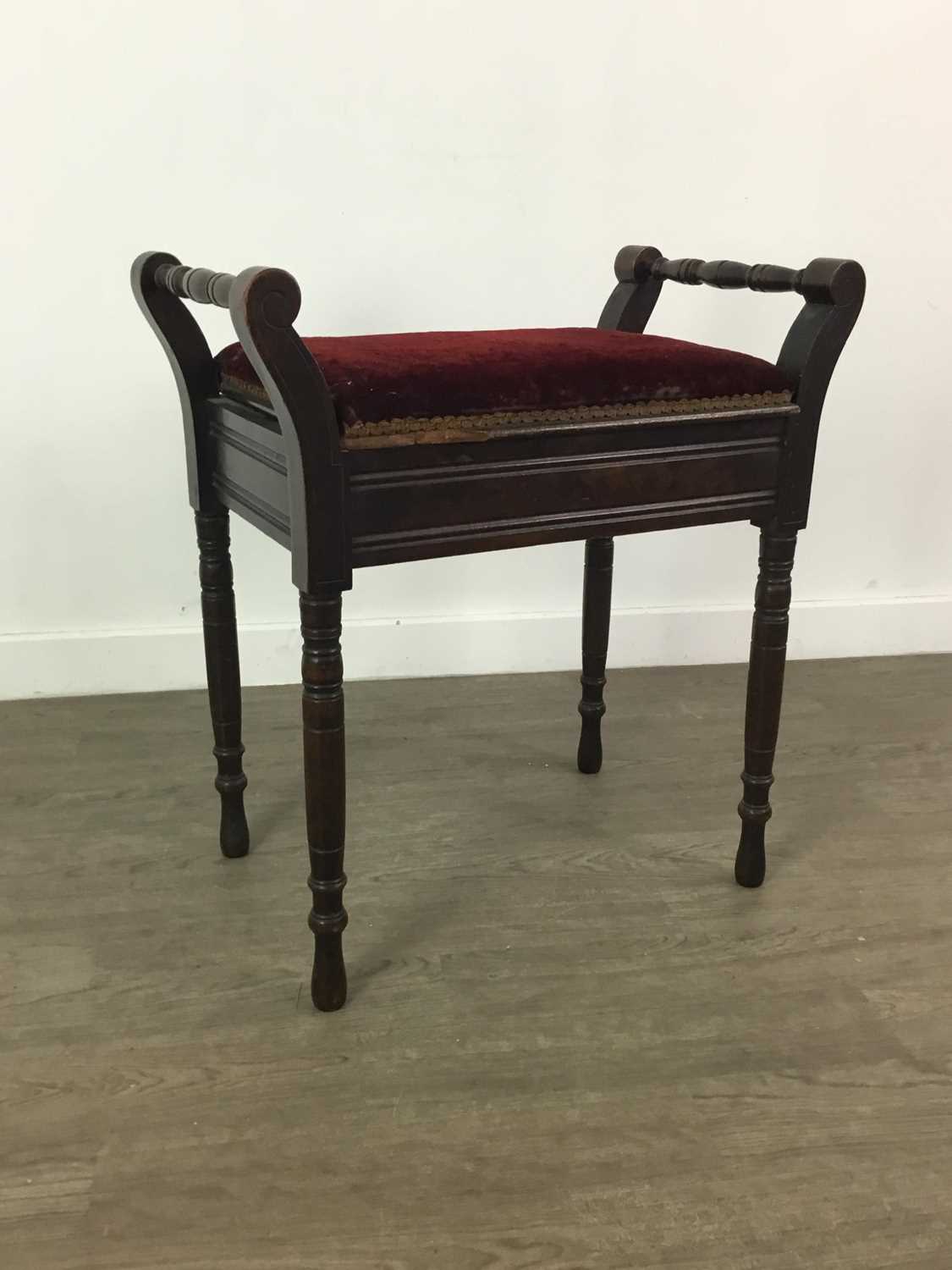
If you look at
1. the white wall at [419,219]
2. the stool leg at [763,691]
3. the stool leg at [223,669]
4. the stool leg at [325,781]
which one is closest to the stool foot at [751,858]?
the stool leg at [763,691]

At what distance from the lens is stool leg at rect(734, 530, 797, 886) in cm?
113

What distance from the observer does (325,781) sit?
0.97 metres

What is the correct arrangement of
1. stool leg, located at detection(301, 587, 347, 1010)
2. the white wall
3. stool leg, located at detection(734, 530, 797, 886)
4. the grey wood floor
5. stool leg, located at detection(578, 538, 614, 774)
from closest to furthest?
the grey wood floor, stool leg, located at detection(301, 587, 347, 1010), stool leg, located at detection(734, 530, 797, 886), stool leg, located at detection(578, 538, 614, 774), the white wall

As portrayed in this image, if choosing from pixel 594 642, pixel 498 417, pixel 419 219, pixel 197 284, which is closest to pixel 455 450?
pixel 498 417

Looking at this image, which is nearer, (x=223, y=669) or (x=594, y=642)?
(x=223, y=669)

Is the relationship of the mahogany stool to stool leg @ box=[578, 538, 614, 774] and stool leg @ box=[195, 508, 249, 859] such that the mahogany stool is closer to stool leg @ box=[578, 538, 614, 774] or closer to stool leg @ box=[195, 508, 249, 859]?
stool leg @ box=[195, 508, 249, 859]

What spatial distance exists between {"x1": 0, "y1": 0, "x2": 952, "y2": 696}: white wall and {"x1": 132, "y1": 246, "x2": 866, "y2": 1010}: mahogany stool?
558mm

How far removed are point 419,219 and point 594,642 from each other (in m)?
0.74

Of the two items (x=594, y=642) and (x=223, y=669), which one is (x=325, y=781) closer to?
(x=223, y=669)

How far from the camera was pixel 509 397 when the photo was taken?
92cm

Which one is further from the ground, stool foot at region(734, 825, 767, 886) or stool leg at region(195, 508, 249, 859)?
stool leg at region(195, 508, 249, 859)

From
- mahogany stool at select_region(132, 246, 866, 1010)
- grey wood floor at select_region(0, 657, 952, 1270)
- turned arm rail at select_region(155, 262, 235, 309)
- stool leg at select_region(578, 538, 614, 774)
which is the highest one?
turned arm rail at select_region(155, 262, 235, 309)

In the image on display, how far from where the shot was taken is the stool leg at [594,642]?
1424mm

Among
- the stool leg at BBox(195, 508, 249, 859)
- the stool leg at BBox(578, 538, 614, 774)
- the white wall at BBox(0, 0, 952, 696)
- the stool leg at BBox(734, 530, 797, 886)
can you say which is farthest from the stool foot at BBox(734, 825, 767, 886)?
the white wall at BBox(0, 0, 952, 696)
